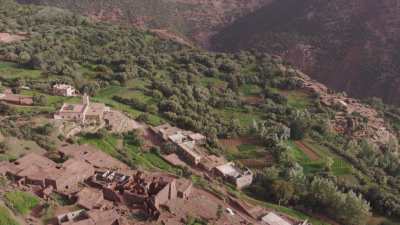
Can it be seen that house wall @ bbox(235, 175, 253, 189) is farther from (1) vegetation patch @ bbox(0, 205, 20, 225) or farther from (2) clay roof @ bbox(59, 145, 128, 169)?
(1) vegetation patch @ bbox(0, 205, 20, 225)

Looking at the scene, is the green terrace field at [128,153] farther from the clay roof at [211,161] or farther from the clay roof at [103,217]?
the clay roof at [103,217]

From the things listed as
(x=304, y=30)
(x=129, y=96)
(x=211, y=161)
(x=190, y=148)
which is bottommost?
(x=211, y=161)

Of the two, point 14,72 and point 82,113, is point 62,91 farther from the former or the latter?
point 82,113

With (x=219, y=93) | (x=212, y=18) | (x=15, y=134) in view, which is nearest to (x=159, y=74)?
(x=219, y=93)

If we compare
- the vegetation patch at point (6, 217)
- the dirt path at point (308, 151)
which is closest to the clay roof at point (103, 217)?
the vegetation patch at point (6, 217)

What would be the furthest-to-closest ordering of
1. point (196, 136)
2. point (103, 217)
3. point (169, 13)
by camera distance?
point (169, 13) → point (196, 136) → point (103, 217)

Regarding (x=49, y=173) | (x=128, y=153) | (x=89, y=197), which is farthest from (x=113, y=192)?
(x=128, y=153)
